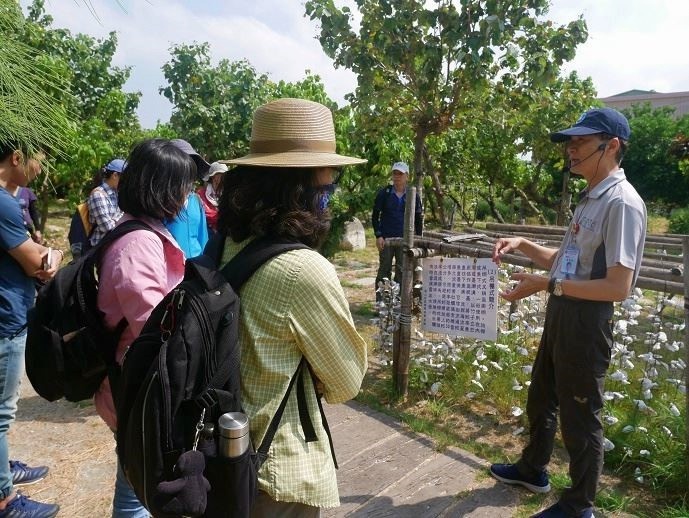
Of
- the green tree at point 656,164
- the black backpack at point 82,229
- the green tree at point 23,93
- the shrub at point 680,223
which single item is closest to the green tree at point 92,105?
the black backpack at point 82,229

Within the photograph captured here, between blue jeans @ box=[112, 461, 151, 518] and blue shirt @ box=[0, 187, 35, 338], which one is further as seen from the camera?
blue shirt @ box=[0, 187, 35, 338]

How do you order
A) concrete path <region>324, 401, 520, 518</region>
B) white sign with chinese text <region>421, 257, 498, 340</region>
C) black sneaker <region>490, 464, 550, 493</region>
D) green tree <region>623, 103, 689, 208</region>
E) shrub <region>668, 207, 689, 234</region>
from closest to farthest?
concrete path <region>324, 401, 520, 518</region> → black sneaker <region>490, 464, 550, 493</region> → white sign with chinese text <region>421, 257, 498, 340</region> → shrub <region>668, 207, 689, 234</region> → green tree <region>623, 103, 689, 208</region>

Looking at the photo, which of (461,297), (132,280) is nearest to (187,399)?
(132,280)

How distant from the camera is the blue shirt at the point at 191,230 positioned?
3029 millimetres

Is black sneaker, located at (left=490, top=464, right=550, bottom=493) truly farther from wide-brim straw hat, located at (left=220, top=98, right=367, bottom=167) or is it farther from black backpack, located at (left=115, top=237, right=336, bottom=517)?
wide-brim straw hat, located at (left=220, top=98, right=367, bottom=167)

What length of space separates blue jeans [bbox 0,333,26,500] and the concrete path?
60.9 inches

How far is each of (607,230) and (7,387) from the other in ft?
9.10

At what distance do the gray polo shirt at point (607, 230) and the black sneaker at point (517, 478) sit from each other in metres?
1.18

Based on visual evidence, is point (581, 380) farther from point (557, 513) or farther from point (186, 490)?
point (186, 490)

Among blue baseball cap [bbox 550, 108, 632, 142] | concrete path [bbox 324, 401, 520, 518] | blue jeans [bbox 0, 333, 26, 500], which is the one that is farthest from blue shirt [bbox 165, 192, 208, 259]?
blue baseball cap [bbox 550, 108, 632, 142]

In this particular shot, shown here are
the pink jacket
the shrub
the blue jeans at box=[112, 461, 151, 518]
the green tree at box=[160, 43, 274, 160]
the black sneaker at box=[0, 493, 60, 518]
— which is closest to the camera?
the pink jacket

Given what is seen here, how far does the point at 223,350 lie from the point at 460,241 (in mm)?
2859

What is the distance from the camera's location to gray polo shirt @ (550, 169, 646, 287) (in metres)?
2.09

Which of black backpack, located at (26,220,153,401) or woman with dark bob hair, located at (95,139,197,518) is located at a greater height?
woman with dark bob hair, located at (95,139,197,518)
